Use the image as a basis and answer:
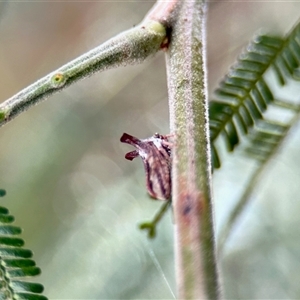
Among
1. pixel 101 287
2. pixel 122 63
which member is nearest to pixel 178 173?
pixel 122 63

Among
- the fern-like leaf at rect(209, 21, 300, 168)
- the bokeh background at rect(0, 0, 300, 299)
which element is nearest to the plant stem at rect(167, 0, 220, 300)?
the fern-like leaf at rect(209, 21, 300, 168)

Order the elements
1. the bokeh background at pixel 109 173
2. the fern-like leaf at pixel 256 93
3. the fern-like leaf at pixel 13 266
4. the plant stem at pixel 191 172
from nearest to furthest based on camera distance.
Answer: the plant stem at pixel 191 172 → the fern-like leaf at pixel 13 266 → the fern-like leaf at pixel 256 93 → the bokeh background at pixel 109 173

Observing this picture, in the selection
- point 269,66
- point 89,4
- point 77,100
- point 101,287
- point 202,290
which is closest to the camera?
point 202,290

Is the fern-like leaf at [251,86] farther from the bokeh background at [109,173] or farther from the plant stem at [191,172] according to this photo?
the bokeh background at [109,173]

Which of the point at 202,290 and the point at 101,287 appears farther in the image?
the point at 101,287

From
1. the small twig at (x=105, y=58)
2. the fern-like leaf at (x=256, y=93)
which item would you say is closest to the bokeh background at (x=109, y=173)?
the fern-like leaf at (x=256, y=93)

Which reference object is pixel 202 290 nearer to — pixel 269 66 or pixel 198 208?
pixel 198 208

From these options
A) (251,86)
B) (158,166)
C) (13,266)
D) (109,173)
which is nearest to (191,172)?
(158,166)
